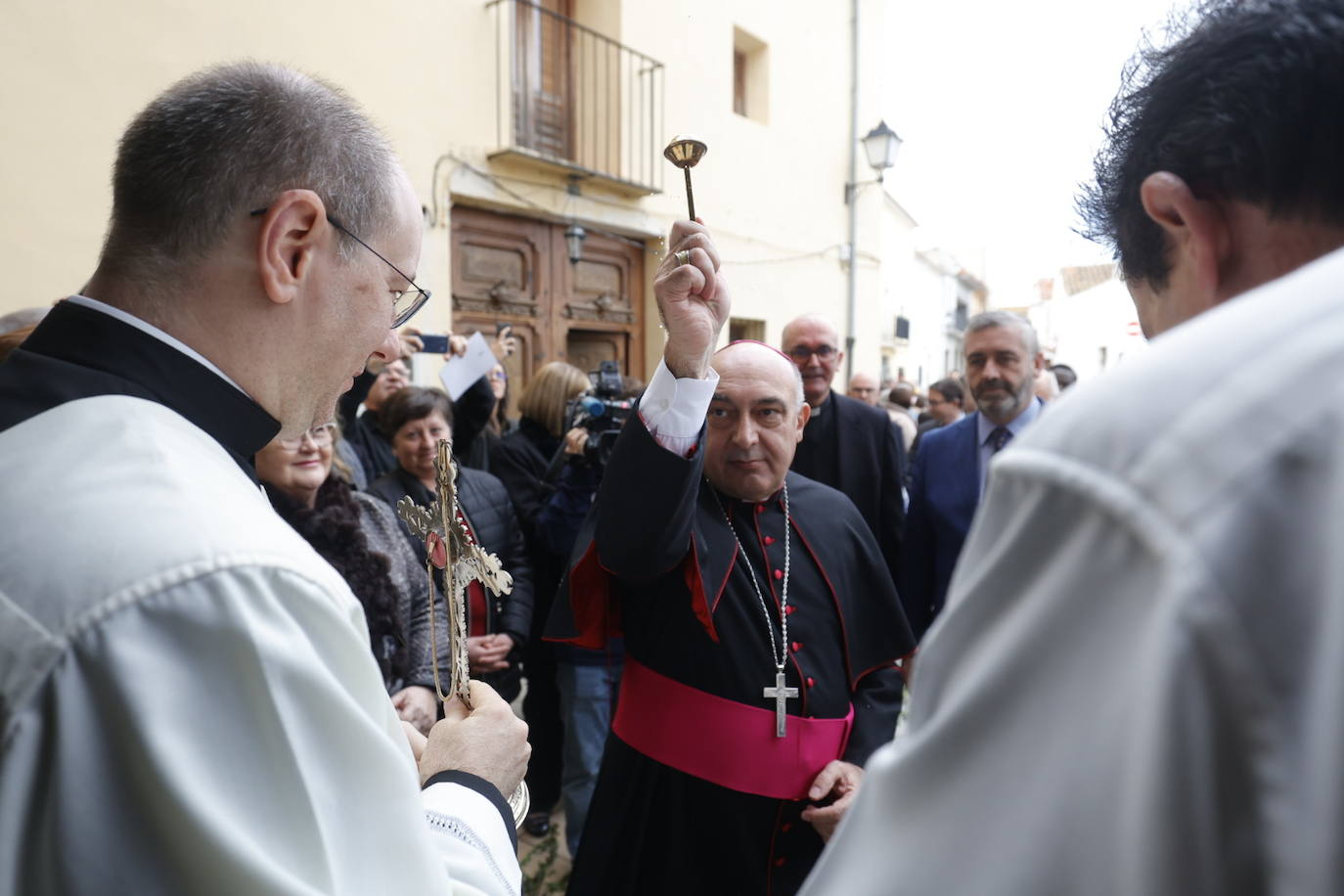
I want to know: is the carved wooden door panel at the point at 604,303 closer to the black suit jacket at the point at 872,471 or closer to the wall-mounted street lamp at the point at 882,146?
the wall-mounted street lamp at the point at 882,146

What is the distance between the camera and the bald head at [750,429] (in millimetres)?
2352

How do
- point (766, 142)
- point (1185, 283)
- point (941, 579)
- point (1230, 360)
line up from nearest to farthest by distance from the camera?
point (1230, 360)
point (1185, 283)
point (941, 579)
point (766, 142)

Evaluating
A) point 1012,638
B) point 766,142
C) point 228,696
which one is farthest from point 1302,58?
point 766,142

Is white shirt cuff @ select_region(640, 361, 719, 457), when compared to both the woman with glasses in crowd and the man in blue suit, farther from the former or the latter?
the man in blue suit

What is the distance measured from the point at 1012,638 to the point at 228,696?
2.34ft

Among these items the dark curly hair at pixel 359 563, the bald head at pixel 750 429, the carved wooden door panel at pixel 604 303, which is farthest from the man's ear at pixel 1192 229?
the carved wooden door panel at pixel 604 303

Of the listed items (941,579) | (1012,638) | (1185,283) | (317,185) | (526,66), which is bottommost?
(941,579)

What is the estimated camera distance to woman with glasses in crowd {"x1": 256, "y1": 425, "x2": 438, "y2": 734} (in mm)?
2553

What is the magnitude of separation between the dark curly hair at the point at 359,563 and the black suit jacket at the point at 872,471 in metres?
2.12

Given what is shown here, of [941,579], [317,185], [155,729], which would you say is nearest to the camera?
[155,729]

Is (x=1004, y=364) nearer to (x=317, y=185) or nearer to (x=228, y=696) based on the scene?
(x=317, y=185)

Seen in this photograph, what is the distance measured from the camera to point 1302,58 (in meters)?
0.82

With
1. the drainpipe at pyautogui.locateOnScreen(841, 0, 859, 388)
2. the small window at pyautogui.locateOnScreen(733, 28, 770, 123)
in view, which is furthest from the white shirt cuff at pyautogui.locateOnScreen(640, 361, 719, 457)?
the drainpipe at pyautogui.locateOnScreen(841, 0, 859, 388)

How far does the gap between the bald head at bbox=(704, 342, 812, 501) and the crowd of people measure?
0.19 meters
